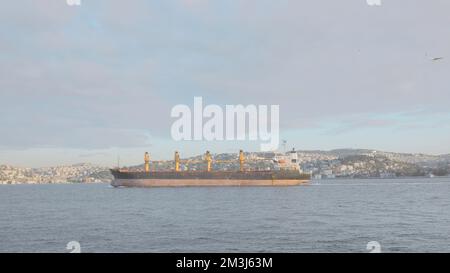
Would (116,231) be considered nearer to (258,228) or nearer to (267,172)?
(258,228)

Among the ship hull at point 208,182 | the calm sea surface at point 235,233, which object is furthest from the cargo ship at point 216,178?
the calm sea surface at point 235,233

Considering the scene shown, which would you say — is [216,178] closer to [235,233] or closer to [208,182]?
[208,182]

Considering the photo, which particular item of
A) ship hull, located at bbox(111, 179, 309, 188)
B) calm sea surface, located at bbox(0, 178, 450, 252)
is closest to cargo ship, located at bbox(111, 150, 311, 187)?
ship hull, located at bbox(111, 179, 309, 188)

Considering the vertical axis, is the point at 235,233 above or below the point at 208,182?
above

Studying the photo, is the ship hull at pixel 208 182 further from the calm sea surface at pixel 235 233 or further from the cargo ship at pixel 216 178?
the calm sea surface at pixel 235 233

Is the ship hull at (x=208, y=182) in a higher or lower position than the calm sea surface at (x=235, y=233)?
lower

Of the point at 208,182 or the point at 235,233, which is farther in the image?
the point at 208,182

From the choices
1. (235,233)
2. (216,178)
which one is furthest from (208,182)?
(235,233)

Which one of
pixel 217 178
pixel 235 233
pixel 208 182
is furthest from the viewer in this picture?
pixel 217 178

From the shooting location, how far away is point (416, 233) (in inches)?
995
